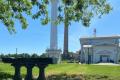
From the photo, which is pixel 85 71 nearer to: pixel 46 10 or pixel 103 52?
pixel 46 10

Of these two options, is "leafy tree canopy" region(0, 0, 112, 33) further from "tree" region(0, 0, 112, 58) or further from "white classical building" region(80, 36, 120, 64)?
"white classical building" region(80, 36, 120, 64)

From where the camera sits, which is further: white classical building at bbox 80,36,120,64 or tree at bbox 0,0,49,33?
white classical building at bbox 80,36,120,64

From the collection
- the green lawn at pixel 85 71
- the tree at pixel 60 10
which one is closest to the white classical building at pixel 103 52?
the green lawn at pixel 85 71

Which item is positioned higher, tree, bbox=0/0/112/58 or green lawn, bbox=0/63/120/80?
tree, bbox=0/0/112/58

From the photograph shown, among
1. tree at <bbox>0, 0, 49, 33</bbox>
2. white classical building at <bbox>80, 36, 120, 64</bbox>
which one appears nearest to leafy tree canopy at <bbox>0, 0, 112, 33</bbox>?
tree at <bbox>0, 0, 49, 33</bbox>

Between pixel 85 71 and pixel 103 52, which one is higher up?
pixel 85 71

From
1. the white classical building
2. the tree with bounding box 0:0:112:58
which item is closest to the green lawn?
the tree with bounding box 0:0:112:58

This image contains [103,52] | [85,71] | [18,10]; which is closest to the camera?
[18,10]

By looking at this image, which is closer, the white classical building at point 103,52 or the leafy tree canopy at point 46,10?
the leafy tree canopy at point 46,10

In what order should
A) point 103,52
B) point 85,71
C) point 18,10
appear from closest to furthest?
1. point 18,10
2. point 85,71
3. point 103,52

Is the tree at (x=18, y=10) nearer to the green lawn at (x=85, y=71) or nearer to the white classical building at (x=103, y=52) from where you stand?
the green lawn at (x=85, y=71)

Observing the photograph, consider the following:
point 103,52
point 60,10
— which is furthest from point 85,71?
point 103,52

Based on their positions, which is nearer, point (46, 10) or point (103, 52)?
point (46, 10)

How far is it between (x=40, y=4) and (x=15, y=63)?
463cm
